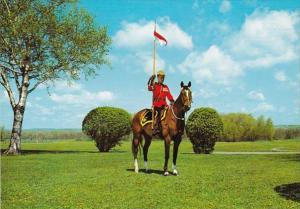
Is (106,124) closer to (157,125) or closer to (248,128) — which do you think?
(157,125)

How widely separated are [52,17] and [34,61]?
13.3 ft

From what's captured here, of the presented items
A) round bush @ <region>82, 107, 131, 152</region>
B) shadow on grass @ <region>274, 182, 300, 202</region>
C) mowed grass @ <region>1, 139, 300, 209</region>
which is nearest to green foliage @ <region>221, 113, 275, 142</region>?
round bush @ <region>82, 107, 131, 152</region>

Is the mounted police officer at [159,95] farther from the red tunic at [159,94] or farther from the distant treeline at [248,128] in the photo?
the distant treeline at [248,128]

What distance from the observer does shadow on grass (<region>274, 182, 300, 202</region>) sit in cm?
1398

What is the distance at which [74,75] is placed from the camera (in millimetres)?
38656

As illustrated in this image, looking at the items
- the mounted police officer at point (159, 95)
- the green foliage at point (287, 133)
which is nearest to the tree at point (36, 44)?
the mounted police officer at point (159, 95)

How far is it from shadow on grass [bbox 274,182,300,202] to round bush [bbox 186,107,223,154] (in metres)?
17.5

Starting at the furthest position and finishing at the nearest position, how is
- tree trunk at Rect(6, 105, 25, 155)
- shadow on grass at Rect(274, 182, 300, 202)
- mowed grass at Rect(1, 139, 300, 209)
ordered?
1. tree trunk at Rect(6, 105, 25, 155)
2. shadow on grass at Rect(274, 182, 300, 202)
3. mowed grass at Rect(1, 139, 300, 209)

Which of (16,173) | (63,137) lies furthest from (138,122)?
(63,137)

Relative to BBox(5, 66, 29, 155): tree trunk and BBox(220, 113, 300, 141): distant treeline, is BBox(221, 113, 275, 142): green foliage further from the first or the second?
BBox(5, 66, 29, 155): tree trunk

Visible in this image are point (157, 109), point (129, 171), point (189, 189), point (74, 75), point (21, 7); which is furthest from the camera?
point (74, 75)

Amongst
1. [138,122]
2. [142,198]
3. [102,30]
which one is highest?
[102,30]

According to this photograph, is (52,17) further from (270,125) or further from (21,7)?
(270,125)

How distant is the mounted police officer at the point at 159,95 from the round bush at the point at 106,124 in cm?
2067
